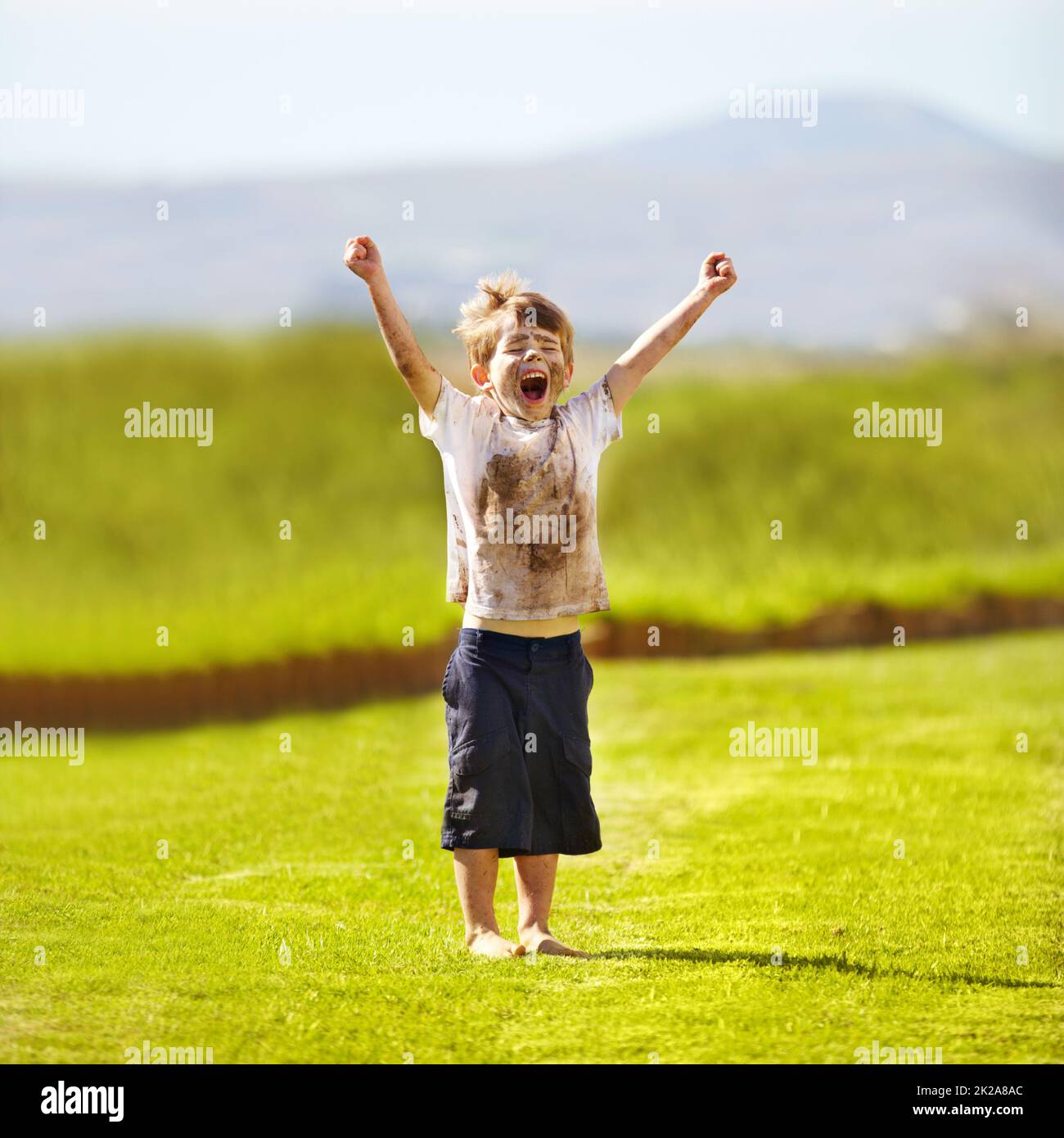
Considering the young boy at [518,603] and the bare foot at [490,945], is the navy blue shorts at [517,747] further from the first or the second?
the bare foot at [490,945]

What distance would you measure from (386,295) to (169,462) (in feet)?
22.8

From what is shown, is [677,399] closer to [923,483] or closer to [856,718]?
[923,483]

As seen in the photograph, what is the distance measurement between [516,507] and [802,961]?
4.27 feet

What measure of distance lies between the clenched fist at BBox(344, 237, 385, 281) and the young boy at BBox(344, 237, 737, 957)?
10 centimetres

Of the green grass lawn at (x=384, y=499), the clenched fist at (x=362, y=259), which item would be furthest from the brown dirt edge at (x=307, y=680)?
the clenched fist at (x=362, y=259)

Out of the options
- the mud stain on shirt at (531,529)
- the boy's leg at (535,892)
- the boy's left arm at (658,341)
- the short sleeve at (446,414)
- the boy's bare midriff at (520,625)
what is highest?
the boy's left arm at (658,341)

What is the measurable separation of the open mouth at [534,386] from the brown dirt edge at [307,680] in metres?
5.07

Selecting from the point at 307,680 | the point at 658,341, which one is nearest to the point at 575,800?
the point at 658,341

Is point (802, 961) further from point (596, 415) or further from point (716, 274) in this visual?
point (716, 274)

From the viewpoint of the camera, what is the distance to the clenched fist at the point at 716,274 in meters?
3.89

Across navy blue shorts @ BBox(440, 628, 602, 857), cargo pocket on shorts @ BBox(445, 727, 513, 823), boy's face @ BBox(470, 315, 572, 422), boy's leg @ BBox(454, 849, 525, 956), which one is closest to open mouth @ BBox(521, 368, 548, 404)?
boy's face @ BBox(470, 315, 572, 422)

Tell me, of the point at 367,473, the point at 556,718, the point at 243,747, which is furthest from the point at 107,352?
the point at 556,718

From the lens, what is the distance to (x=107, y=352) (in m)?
10.6

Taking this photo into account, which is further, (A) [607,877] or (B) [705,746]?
(B) [705,746]
